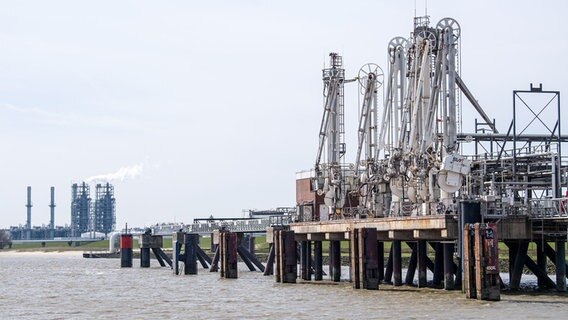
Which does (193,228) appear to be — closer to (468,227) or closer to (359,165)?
(359,165)

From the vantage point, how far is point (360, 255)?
71375 millimetres

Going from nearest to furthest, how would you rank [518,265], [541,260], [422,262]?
[518,265]
[541,260]
[422,262]

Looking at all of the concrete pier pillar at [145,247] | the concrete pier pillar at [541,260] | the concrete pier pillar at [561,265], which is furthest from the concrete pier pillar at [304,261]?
the concrete pier pillar at [145,247]

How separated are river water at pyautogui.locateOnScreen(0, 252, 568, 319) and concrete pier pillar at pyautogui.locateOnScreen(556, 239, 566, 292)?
2371mm

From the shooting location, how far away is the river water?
56.5 m

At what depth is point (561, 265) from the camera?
6656 cm

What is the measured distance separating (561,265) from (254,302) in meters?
16.8

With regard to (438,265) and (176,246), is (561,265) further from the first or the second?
(176,246)

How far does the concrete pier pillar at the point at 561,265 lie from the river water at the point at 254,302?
237 centimetres

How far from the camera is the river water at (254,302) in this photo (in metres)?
56.5

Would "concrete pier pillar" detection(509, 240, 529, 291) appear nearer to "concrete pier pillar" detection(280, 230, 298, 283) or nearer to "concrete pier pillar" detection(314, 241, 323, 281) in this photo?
"concrete pier pillar" detection(280, 230, 298, 283)

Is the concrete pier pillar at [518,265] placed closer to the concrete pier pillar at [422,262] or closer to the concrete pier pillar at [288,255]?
the concrete pier pillar at [422,262]

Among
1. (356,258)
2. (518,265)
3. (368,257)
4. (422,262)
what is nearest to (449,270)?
(518,265)

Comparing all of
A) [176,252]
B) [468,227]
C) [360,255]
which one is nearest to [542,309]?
[468,227]
